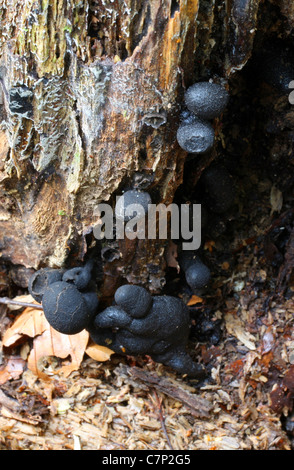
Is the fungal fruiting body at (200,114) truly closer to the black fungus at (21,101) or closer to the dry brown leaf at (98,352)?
the black fungus at (21,101)

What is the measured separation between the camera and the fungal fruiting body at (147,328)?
7.57 feet

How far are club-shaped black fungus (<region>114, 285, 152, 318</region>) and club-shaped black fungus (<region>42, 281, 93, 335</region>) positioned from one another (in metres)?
0.19

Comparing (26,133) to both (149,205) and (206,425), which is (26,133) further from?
(206,425)

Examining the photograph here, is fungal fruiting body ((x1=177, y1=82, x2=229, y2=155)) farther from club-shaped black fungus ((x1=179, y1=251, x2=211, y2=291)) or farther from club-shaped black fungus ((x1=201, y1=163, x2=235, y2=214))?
club-shaped black fungus ((x1=179, y1=251, x2=211, y2=291))

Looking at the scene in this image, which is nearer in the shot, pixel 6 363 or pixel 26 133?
pixel 26 133

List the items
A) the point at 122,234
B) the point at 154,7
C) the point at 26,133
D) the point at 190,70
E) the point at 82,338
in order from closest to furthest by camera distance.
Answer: the point at 154,7 < the point at 190,70 < the point at 26,133 < the point at 122,234 < the point at 82,338

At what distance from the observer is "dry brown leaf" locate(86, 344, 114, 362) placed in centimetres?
270

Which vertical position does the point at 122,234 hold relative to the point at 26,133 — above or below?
below

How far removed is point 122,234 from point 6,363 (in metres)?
1.30

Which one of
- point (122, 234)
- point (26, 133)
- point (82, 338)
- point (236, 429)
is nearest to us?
point (26, 133)

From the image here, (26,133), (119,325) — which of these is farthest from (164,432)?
(26,133)

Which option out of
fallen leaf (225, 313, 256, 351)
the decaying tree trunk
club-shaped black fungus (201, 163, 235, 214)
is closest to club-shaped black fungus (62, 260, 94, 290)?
the decaying tree trunk

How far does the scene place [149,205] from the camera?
2.18 meters

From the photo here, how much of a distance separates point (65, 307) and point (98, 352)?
26.3 inches
